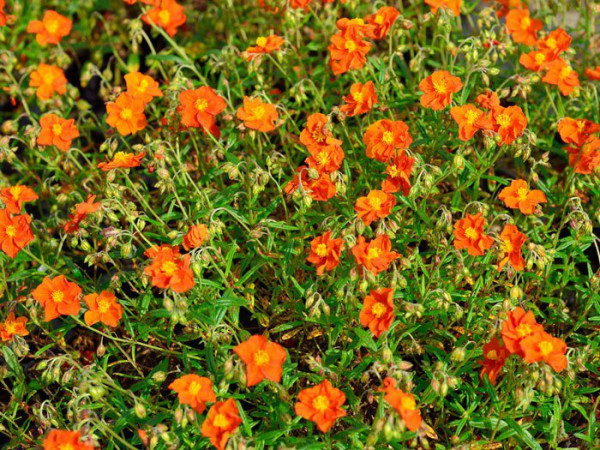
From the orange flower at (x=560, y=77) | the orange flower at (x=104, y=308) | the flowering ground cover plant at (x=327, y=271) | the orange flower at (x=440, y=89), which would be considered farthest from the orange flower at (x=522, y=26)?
the orange flower at (x=104, y=308)

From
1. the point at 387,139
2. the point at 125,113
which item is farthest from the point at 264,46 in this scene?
the point at 387,139

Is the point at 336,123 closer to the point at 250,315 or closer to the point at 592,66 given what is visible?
the point at 250,315

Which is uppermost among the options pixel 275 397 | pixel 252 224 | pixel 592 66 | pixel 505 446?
pixel 592 66

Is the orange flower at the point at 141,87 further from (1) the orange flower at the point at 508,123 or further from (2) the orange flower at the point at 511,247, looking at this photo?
(2) the orange flower at the point at 511,247

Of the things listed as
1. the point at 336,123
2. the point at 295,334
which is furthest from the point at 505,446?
the point at 336,123

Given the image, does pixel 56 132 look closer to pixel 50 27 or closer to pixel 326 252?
pixel 50 27

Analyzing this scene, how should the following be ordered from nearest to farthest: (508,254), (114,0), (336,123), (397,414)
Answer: (397,414), (508,254), (336,123), (114,0)

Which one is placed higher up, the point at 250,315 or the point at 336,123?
the point at 336,123
